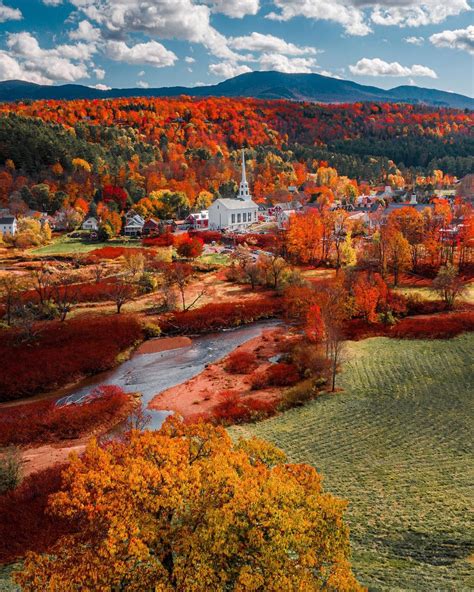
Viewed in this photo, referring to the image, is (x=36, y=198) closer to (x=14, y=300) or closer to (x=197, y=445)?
(x=14, y=300)

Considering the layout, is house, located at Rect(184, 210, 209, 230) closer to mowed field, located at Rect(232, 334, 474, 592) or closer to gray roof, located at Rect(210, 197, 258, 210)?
gray roof, located at Rect(210, 197, 258, 210)

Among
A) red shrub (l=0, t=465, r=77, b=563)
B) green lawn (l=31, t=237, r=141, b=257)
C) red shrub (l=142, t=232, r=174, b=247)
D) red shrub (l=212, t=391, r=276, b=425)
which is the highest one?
red shrub (l=142, t=232, r=174, b=247)

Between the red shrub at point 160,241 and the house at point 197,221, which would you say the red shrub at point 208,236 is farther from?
the house at point 197,221

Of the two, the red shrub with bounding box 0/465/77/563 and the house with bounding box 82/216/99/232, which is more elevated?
the house with bounding box 82/216/99/232

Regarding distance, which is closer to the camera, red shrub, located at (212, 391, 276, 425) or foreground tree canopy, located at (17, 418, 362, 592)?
foreground tree canopy, located at (17, 418, 362, 592)

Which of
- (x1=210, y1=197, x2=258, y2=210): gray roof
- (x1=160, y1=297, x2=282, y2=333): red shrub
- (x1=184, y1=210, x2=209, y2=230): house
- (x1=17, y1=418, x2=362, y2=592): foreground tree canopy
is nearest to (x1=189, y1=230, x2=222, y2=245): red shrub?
(x1=184, y1=210, x2=209, y2=230): house

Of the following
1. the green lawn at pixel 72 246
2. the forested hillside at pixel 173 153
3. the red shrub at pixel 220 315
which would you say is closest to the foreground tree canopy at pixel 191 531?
the red shrub at pixel 220 315

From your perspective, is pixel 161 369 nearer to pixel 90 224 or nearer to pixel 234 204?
pixel 234 204
